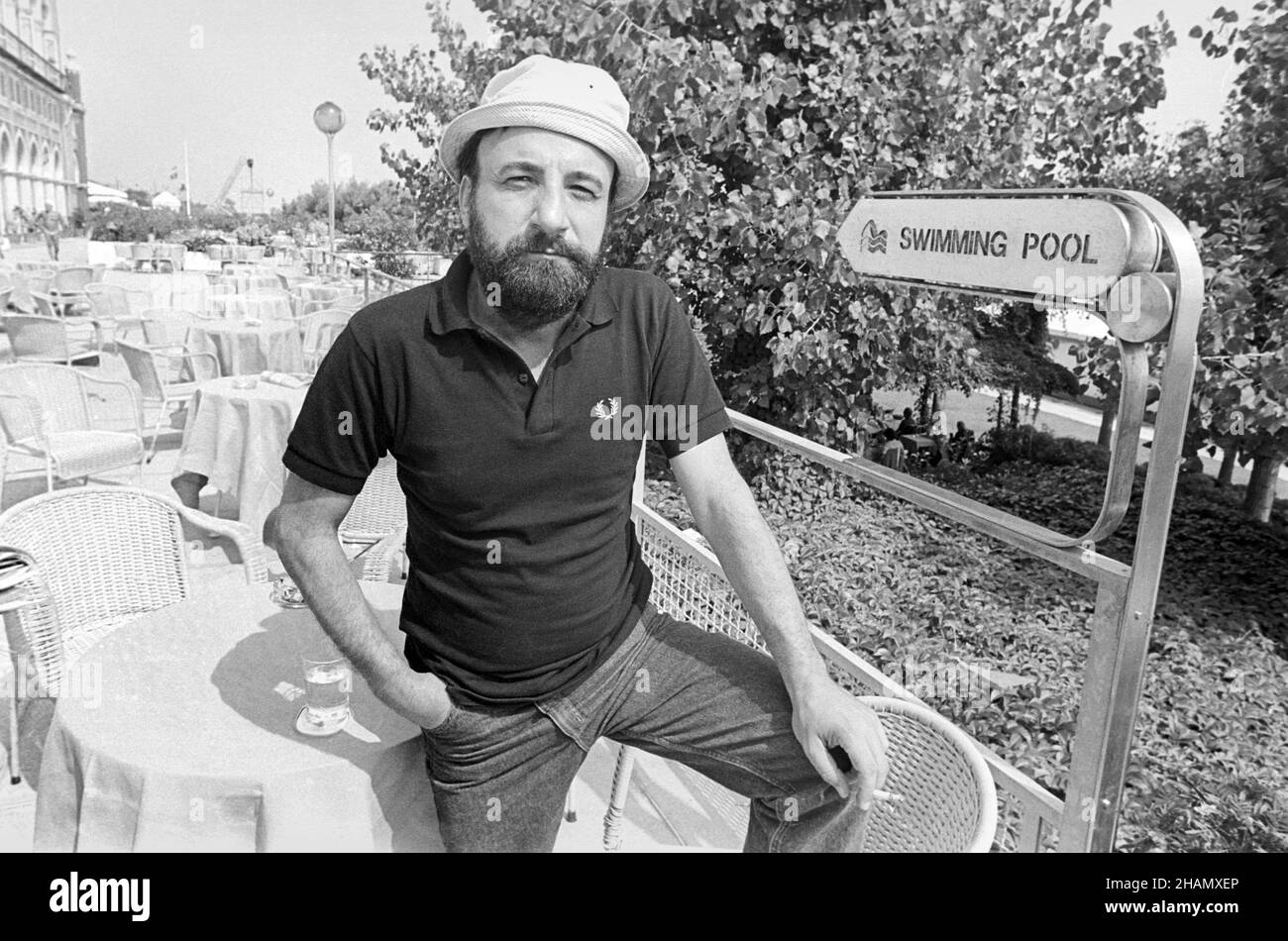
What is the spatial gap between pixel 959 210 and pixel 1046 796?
1011mm

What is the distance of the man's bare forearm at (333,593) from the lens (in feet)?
5.30

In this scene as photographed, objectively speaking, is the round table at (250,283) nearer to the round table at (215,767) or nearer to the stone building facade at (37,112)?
the round table at (215,767)

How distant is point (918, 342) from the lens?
6.36m

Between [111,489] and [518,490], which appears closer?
[518,490]

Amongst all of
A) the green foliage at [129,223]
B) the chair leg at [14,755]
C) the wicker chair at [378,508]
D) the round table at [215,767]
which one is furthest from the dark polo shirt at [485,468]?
the green foliage at [129,223]

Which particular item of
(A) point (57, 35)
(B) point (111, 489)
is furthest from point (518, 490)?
(A) point (57, 35)

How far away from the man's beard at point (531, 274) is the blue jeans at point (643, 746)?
25.3 inches

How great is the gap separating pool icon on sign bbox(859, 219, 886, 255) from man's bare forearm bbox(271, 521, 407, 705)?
44.9 inches

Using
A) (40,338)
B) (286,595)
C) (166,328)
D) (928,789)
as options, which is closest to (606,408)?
(928,789)

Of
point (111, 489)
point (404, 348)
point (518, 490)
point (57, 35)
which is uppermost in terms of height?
point (57, 35)

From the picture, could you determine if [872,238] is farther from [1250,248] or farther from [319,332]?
[319,332]

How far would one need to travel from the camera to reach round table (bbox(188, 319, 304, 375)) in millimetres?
8016

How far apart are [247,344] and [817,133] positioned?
16.7ft
